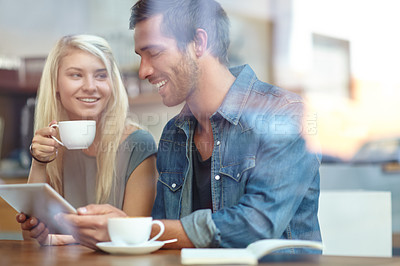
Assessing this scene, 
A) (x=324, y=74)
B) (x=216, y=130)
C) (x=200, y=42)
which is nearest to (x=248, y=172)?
(x=216, y=130)

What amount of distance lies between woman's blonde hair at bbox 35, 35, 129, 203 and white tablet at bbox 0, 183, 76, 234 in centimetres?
20

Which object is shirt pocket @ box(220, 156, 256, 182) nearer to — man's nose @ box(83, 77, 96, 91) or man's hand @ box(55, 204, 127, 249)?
man's hand @ box(55, 204, 127, 249)

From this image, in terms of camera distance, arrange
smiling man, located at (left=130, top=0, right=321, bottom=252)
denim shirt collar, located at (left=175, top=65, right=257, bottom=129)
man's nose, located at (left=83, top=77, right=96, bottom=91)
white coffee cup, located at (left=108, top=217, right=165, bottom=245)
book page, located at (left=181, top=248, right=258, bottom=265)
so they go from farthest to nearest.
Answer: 1. man's nose, located at (left=83, top=77, right=96, bottom=91)
2. denim shirt collar, located at (left=175, top=65, right=257, bottom=129)
3. smiling man, located at (left=130, top=0, right=321, bottom=252)
4. white coffee cup, located at (left=108, top=217, right=165, bottom=245)
5. book page, located at (left=181, top=248, right=258, bottom=265)

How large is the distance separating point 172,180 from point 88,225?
33cm

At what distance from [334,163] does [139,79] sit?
26.0 inches

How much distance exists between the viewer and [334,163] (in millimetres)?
1562

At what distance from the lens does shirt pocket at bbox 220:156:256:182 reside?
1079mm

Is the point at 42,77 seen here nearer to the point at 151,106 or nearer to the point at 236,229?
the point at 151,106

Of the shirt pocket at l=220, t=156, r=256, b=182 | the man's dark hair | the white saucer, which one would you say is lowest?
the white saucer

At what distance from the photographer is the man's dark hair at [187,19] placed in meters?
1.18

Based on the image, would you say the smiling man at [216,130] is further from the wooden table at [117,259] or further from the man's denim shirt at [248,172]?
the wooden table at [117,259]

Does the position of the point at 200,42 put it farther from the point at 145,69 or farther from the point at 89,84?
the point at 89,84

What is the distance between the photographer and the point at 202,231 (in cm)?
94

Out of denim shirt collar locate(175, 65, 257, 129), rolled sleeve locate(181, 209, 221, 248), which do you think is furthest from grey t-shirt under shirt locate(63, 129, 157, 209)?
rolled sleeve locate(181, 209, 221, 248)
